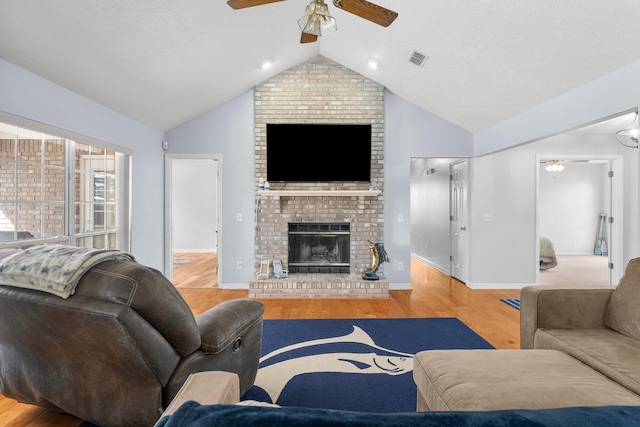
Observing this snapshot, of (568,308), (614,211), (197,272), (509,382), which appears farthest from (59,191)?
(614,211)

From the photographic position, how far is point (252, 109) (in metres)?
4.94

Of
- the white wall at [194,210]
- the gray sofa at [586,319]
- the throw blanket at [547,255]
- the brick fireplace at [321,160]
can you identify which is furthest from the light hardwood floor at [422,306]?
the white wall at [194,210]

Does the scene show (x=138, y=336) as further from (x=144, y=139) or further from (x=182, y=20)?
(x=144, y=139)

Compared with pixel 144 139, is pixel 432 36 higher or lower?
higher

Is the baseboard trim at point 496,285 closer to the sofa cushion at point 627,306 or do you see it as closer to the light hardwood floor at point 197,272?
the sofa cushion at point 627,306

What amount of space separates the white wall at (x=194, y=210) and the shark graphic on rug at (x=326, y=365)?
6601 mm

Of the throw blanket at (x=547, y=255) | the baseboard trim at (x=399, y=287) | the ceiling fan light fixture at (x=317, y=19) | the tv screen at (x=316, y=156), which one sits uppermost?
the ceiling fan light fixture at (x=317, y=19)

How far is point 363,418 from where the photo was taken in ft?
1.69

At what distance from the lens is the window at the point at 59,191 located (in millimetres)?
2689

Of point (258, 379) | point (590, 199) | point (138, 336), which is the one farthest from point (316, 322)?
point (590, 199)

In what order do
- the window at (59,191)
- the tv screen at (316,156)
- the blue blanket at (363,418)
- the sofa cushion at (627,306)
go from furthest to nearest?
A: the tv screen at (316,156)
the window at (59,191)
the sofa cushion at (627,306)
the blue blanket at (363,418)

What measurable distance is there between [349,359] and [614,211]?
494 cm

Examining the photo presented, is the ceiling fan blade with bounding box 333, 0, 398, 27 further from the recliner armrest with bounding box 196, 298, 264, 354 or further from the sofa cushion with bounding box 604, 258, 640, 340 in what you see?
the sofa cushion with bounding box 604, 258, 640, 340

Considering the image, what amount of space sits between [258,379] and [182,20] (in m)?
2.99
